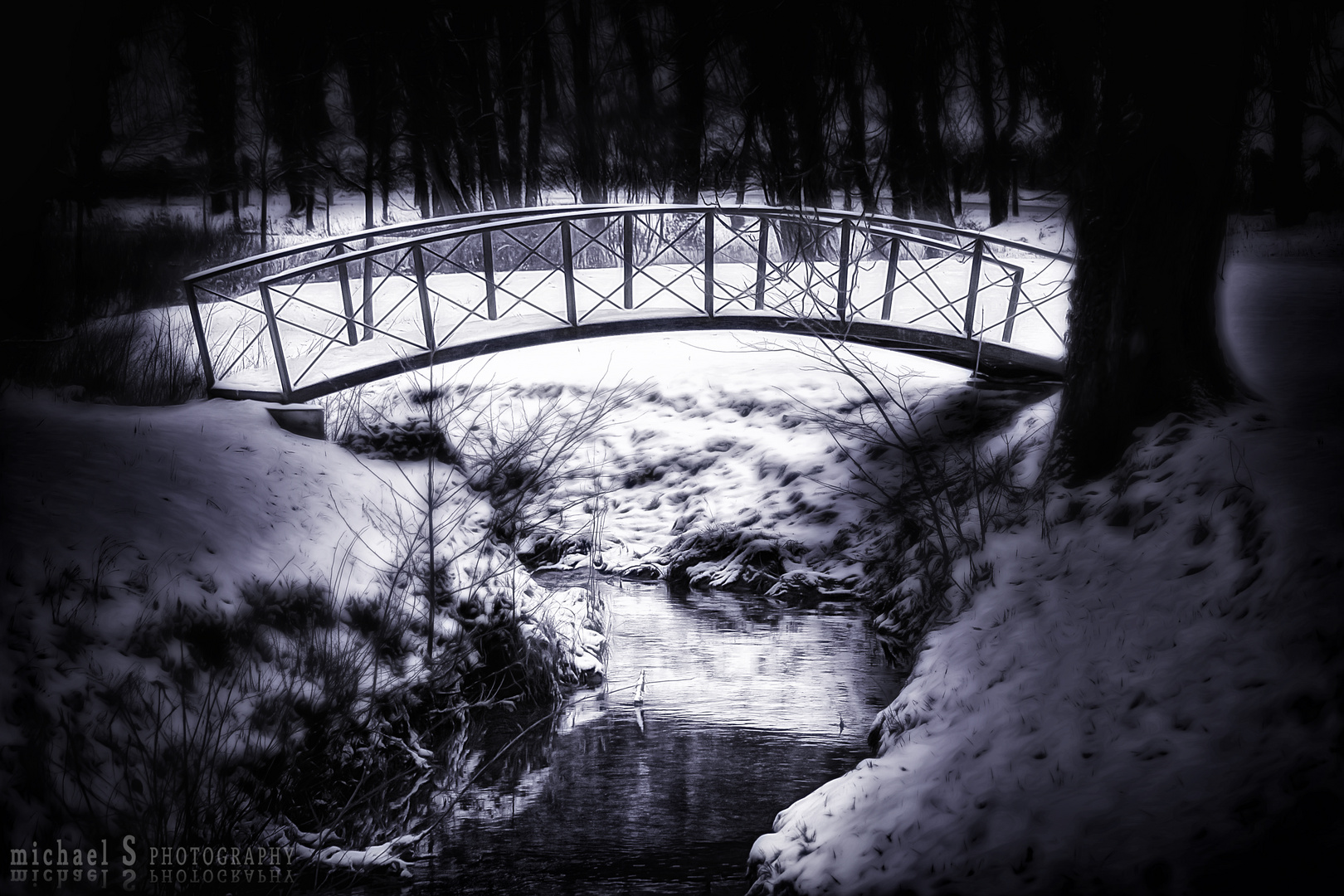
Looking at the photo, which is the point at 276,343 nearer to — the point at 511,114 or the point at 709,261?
Result: the point at 709,261

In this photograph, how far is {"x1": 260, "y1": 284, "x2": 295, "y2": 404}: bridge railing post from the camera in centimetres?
742

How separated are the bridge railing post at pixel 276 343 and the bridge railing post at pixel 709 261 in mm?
3677

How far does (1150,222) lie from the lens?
17.0ft

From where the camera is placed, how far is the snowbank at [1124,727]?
297 centimetres

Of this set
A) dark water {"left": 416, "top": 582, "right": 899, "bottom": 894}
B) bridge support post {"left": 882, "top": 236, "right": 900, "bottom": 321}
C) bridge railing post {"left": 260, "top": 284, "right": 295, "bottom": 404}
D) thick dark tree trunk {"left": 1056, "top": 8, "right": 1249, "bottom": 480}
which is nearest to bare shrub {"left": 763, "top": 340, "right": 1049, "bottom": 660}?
dark water {"left": 416, "top": 582, "right": 899, "bottom": 894}

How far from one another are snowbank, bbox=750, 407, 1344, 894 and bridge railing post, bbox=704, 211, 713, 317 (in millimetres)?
4759

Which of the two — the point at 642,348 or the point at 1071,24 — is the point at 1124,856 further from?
the point at 642,348

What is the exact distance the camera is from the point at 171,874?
3404 millimetres

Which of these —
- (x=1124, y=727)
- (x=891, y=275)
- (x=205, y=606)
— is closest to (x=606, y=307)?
(x=891, y=275)

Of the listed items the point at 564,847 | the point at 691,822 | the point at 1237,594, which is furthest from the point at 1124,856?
the point at 564,847

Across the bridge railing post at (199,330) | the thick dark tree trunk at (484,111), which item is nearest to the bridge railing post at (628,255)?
the bridge railing post at (199,330)

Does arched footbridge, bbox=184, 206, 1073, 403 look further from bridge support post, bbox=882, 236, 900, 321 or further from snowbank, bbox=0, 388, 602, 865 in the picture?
snowbank, bbox=0, 388, 602, 865

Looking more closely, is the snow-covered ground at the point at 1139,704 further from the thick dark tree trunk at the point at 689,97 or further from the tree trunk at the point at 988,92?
the thick dark tree trunk at the point at 689,97

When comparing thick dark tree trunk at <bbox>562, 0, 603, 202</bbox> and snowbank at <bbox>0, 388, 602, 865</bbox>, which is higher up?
thick dark tree trunk at <bbox>562, 0, 603, 202</bbox>
